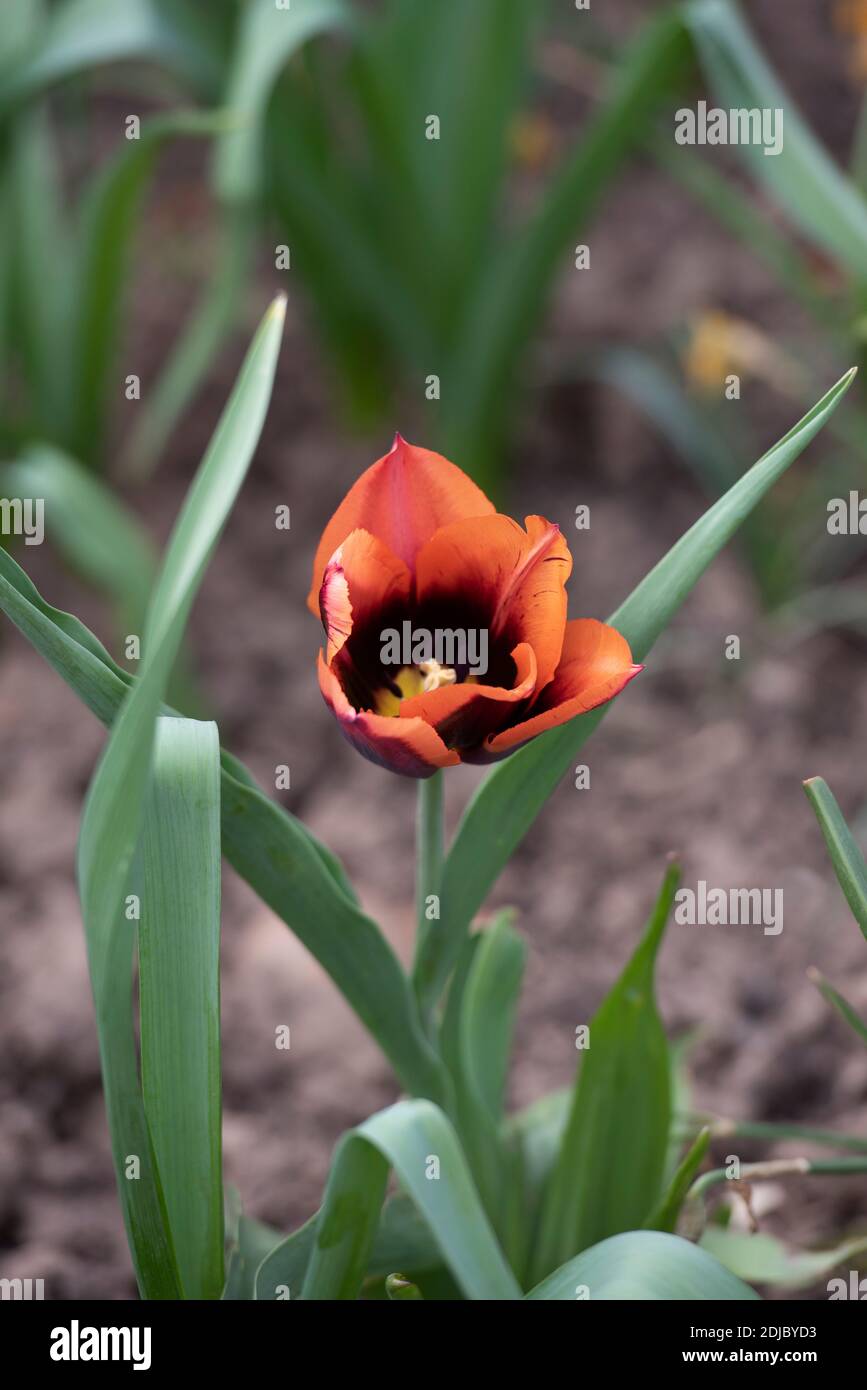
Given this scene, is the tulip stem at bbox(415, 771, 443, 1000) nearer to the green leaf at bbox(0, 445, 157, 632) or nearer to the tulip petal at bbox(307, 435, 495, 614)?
the tulip petal at bbox(307, 435, 495, 614)

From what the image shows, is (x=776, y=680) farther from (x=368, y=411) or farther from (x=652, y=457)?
(x=368, y=411)

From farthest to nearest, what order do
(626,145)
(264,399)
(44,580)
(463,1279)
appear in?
1. (44,580)
2. (626,145)
3. (264,399)
4. (463,1279)

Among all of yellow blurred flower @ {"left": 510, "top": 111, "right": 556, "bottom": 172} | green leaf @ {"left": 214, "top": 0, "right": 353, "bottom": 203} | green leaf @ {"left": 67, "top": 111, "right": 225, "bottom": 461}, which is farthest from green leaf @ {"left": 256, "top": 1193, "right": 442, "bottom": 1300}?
yellow blurred flower @ {"left": 510, "top": 111, "right": 556, "bottom": 172}

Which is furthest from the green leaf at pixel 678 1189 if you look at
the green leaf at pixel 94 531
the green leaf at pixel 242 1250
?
the green leaf at pixel 94 531

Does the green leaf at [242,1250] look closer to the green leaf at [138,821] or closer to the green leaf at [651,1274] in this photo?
the green leaf at [138,821]

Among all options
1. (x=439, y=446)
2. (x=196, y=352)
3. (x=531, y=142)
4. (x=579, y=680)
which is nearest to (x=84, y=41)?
(x=196, y=352)
